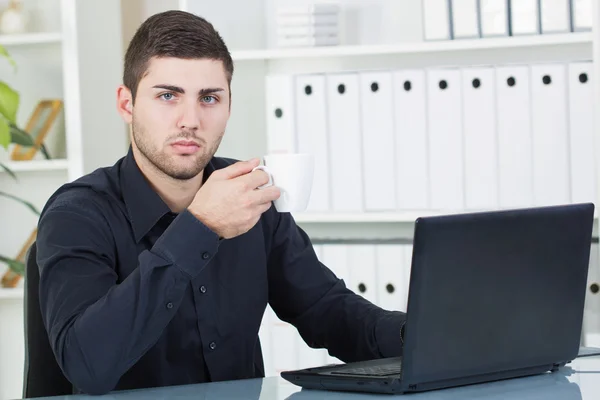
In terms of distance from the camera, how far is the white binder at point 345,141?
8.23 feet

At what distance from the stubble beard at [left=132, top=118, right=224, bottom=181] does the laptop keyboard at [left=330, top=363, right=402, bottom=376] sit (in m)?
0.46

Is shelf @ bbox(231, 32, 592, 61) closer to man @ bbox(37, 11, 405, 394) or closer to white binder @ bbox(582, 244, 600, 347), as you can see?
white binder @ bbox(582, 244, 600, 347)

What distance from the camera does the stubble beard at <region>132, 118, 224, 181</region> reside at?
5.19ft

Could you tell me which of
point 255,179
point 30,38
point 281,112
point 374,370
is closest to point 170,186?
point 255,179

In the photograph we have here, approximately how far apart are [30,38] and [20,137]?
0.29m

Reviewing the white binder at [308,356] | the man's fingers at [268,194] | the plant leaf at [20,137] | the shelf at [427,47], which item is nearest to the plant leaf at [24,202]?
the plant leaf at [20,137]

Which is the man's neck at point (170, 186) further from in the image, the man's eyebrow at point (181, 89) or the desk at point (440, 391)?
the desk at point (440, 391)

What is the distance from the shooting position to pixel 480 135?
2.44 metres

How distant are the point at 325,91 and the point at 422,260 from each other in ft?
4.65

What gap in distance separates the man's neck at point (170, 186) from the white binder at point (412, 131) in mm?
916

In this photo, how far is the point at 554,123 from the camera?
2404mm

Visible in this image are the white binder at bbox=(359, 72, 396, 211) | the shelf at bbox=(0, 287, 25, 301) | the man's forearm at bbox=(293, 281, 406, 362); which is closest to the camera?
the man's forearm at bbox=(293, 281, 406, 362)

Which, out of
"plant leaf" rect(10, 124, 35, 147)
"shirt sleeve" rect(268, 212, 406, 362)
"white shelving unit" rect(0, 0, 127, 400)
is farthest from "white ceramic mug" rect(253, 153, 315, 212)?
"plant leaf" rect(10, 124, 35, 147)

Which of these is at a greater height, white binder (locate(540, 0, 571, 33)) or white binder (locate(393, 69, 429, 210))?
white binder (locate(540, 0, 571, 33))
